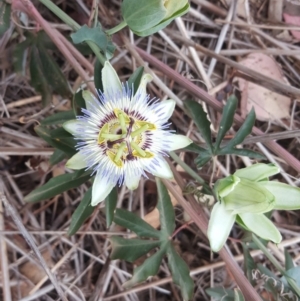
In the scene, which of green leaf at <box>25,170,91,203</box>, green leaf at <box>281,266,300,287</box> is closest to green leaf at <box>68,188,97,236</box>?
green leaf at <box>25,170,91,203</box>

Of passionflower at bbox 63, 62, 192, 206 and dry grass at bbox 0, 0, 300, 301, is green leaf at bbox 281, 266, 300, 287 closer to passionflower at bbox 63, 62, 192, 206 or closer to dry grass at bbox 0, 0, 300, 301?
dry grass at bbox 0, 0, 300, 301

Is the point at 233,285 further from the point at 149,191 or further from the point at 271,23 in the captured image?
the point at 271,23

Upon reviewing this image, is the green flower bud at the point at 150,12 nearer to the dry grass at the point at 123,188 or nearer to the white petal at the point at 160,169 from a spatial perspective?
the white petal at the point at 160,169

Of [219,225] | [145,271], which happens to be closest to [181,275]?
[145,271]

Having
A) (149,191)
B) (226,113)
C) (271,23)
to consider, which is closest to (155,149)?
(226,113)

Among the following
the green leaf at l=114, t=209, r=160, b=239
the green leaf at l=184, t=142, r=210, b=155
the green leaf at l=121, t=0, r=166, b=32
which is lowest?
the green leaf at l=114, t=209, r=160, b=239
